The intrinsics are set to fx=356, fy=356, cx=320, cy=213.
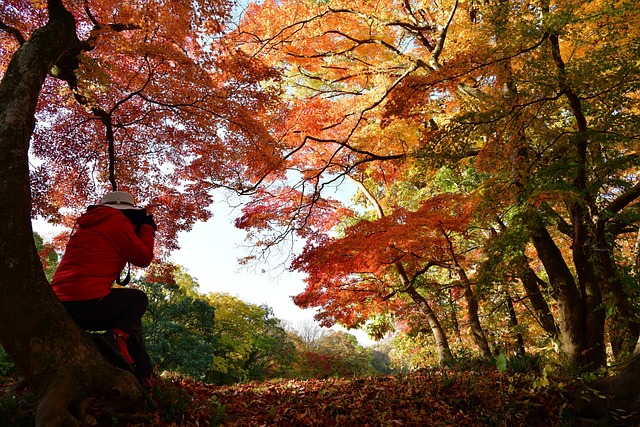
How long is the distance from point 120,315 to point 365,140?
8012 millimetres

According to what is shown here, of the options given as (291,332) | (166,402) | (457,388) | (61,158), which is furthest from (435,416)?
(291,332)

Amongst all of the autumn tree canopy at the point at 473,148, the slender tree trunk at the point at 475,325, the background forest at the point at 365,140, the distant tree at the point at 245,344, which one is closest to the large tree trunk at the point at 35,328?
the background forest at the point at 365,140

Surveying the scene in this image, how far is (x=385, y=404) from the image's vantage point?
13.8 feet

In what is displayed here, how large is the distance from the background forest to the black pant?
0.23 meters

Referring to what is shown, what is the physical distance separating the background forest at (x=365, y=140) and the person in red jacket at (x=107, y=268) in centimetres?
21

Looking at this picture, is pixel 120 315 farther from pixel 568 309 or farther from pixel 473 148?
pixel 473 148

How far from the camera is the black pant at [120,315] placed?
2883mm

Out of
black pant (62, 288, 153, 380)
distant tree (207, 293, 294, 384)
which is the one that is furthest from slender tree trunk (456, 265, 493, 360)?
distant tree (207, 293, 294, 384)

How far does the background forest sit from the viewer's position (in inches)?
149

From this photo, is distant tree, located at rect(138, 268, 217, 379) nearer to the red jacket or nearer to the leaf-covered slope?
the leaf-covered slope

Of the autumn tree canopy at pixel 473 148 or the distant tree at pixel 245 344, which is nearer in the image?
the autumn tree canopy at pixel 473 148

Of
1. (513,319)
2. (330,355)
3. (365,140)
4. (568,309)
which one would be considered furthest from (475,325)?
(330,355)

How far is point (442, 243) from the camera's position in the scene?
8867mm

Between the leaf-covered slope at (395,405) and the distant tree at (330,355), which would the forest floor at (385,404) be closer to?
the leaf-covered slope at (395,405)
